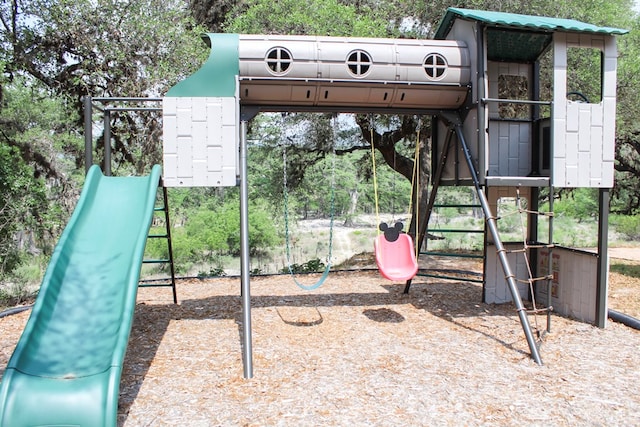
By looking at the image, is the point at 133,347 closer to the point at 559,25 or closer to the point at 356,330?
the point at 356,330

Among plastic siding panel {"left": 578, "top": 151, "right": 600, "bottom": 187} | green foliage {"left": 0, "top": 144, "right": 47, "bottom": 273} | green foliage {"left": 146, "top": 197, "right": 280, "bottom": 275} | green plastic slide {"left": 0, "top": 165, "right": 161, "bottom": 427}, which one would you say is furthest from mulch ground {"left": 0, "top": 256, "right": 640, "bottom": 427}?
green foliage {"left": 146, "top": 197, "right": 280, "bottom": 275}

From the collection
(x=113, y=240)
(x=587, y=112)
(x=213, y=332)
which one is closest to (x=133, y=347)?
(x=213, y=332)

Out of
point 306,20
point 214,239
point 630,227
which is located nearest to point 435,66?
point 306,20

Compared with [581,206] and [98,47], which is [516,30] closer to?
[98,47]

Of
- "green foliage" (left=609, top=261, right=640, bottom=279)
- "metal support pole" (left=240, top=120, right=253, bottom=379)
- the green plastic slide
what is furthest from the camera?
"green foliage" (left=609, top=261, right=640, bottom=279)

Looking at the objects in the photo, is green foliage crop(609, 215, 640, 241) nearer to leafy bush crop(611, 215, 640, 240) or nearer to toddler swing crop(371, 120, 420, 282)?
leafy bush crop(611, 215, 640, 240)

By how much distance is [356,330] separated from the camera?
655cm

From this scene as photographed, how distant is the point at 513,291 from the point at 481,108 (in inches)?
93.0

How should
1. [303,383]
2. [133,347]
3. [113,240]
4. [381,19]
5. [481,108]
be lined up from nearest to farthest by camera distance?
1. [303,383]
2. [113,240]
3. [133,347]
4. [481,108]
5. [381,19]

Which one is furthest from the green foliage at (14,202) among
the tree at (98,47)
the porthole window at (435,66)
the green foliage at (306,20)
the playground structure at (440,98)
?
the porthole window at (435,66)

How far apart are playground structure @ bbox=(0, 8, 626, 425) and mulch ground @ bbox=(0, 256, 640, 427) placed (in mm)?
483

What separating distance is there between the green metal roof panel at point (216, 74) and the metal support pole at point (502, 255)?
3.18 meters

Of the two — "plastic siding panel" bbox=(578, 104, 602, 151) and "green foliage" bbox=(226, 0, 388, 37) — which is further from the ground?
"green foliage" bbox=(226, 0, 388, 37)

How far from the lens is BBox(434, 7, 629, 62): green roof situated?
20.2 ft
